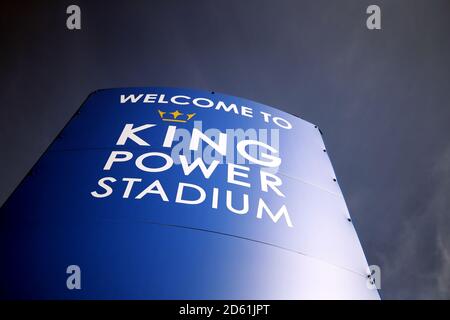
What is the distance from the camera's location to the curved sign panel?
3346 mm

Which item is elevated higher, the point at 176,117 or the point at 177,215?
the point at 176,117

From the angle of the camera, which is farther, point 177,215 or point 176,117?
point 176,117

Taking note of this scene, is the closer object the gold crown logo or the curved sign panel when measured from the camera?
the curved sign panel

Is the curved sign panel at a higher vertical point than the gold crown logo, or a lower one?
lower

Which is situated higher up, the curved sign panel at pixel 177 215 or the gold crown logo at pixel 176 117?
the gold crown logo at pixel 176 117

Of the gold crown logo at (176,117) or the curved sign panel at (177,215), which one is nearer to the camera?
the curved sign panel at (177,215)

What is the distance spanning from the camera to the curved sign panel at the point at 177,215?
3.35 m

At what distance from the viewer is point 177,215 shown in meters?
3.79

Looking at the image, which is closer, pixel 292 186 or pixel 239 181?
pixel 239 181
